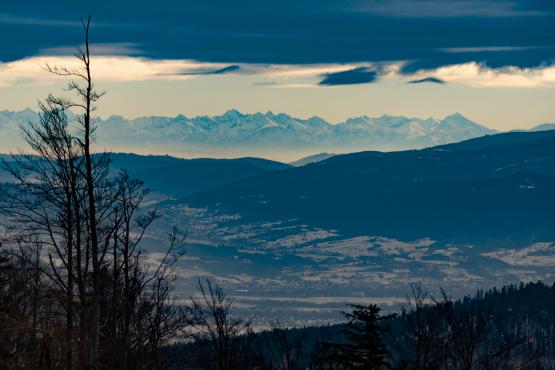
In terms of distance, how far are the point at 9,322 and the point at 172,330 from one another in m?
13.5

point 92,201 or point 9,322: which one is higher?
point 92,201

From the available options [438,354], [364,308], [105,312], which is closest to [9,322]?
[105,312]

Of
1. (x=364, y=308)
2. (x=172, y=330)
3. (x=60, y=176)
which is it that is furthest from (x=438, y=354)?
(x=60, y=176)

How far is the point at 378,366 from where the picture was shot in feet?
120

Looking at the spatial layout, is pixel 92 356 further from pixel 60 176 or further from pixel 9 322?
pixel 60 176

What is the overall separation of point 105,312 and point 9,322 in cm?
968

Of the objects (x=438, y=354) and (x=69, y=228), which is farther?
(x=438, y=354)

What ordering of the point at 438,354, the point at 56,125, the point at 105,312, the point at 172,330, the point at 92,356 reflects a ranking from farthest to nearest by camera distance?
the point at 172,330 → the point at 105,312 → the point at 438,354 → the point at 56,125 → the point at 92,356

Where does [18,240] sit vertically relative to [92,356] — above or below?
above

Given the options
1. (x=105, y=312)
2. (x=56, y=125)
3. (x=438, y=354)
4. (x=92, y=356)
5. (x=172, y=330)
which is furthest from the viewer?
(x=172, y=330)

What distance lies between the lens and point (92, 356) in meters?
34.1

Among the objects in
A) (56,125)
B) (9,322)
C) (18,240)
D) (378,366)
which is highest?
(56,125)

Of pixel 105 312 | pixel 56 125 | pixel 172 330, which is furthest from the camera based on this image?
pixel 172 330

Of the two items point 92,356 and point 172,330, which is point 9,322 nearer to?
point 92,356
